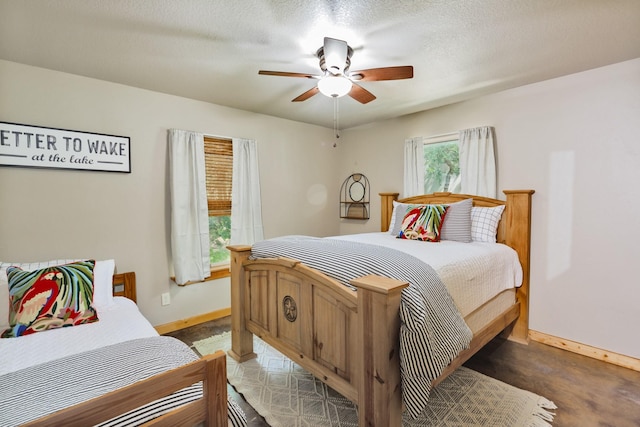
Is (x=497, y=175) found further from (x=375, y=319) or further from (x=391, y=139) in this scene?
(x=375, y=319)

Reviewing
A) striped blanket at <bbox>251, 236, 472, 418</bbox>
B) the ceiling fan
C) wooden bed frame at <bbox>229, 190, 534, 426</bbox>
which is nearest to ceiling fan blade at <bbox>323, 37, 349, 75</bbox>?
the ceiling fan

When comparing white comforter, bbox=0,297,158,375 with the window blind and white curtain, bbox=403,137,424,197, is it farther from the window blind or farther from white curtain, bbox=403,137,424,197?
white curtain, bbox=403,137,424,197

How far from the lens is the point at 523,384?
2.10 meters

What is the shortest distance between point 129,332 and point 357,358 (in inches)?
47.9

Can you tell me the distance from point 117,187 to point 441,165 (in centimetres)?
331

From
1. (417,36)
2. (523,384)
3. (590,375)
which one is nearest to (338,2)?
(417,36)

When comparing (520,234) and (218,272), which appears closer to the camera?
(520,234)

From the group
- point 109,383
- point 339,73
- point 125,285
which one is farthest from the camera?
point 125,285

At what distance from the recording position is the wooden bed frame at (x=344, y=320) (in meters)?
1.35

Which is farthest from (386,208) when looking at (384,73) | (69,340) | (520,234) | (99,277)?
(69,340)

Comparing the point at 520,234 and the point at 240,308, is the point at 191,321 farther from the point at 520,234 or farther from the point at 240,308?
the point at 520,234

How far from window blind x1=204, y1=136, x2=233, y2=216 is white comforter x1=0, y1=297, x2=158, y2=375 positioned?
63.7 inches

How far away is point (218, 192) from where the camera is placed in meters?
3.33

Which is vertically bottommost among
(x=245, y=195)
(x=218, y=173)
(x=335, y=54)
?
(x=245, y=195)
